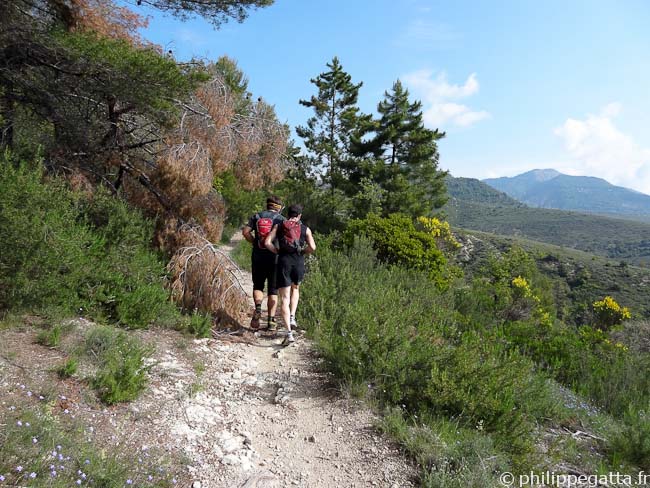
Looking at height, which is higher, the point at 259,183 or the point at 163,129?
the point at 163,129

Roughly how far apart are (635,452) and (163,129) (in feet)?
20.8

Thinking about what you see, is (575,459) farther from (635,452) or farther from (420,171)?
(420,171)

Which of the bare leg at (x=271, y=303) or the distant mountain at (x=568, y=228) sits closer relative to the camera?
the bare leg at (x=271, y=303)

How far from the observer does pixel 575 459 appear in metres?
3.43

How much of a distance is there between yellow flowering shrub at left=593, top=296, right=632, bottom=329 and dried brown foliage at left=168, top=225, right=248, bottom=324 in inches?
660

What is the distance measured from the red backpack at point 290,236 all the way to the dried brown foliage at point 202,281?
97cm

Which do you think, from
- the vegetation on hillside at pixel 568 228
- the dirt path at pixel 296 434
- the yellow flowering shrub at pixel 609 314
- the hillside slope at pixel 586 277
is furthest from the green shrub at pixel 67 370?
the vegetation on hillside at pixel 568 228

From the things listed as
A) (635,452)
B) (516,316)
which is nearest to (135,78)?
(635,452)

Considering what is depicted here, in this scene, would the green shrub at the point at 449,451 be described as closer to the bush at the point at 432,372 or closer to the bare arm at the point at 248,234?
the bush at the point at 432,372

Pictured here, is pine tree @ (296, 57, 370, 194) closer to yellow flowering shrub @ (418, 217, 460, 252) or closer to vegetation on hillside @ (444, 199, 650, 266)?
yellow flowering shrub @ (418, 217, 460, 252)

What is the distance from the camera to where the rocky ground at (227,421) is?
282 centimetres

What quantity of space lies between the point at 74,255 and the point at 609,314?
62.2 feet

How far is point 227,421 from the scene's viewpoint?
11.2ft

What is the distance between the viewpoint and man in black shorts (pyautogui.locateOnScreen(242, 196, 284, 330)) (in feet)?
17.5
